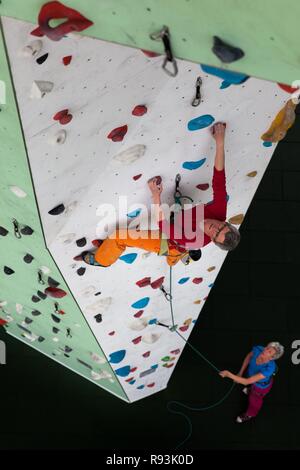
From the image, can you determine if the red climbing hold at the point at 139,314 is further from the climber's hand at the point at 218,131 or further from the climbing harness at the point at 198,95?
the climbing harness at the point at 198,95

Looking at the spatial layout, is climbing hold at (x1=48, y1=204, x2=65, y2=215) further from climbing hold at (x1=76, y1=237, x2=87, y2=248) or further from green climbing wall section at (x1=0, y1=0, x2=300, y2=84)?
green climbing wall section at (x1=0, y1=0, x2=300, y2=84)

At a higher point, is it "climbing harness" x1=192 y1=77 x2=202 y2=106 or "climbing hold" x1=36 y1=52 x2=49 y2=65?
"climbing hold" x1=36 y1=52 x2=49 y2=65

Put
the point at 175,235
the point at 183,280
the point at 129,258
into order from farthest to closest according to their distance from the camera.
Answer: the point at 183,280, the point at 129,258, the point at 175,235

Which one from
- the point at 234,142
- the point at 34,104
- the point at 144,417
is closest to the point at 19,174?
the point at 34,104

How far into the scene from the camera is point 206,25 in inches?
55.9

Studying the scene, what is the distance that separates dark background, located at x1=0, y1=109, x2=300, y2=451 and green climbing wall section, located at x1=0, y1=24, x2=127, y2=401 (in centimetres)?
19

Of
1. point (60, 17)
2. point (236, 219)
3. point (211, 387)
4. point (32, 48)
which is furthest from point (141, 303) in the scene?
point (60, 17)

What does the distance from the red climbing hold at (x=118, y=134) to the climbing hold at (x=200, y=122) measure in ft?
0.84

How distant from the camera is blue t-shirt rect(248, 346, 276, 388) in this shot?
4000 millimetres

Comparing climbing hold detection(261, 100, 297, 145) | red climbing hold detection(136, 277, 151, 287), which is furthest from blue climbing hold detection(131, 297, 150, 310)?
climbing hold detection(261, 100, 297, 145)

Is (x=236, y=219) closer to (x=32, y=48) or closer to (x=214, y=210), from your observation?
(x=214, y=210)

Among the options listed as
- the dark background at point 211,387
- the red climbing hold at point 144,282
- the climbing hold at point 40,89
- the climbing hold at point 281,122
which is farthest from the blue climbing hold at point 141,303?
the climbing hold at point 40,89

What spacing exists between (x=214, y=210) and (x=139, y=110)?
0.62 m

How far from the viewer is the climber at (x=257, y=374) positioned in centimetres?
386
